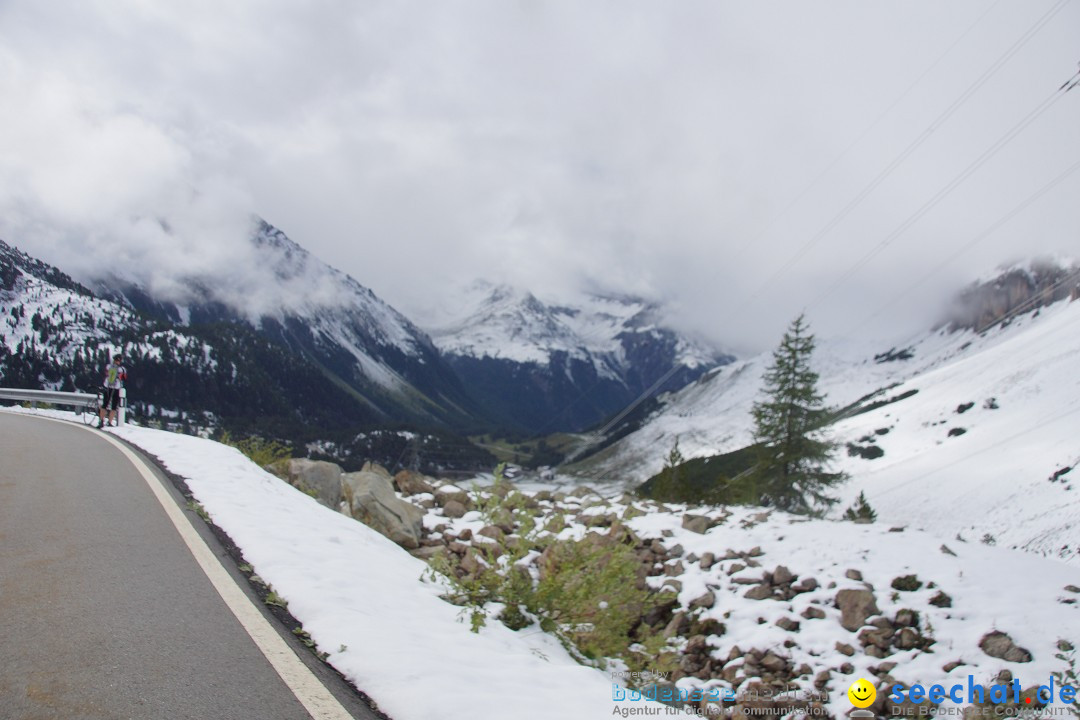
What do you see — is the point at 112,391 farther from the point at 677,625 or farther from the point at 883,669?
the point at 883,669

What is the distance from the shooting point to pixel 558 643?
311 inches

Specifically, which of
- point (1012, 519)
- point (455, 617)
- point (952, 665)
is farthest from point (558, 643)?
point (1012, 519)

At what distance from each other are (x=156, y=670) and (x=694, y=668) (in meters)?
9.38

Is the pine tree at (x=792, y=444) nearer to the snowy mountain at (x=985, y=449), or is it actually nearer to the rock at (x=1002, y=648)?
the snowy mountain at (x=985, y=449)

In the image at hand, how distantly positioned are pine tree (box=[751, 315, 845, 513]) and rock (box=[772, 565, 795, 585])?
1065 inches

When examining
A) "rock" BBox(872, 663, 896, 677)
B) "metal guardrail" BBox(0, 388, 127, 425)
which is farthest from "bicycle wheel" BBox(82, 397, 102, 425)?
"rock" BBox(872, 663, 896, 677)

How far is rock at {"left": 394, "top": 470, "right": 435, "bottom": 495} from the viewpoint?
17.8 m

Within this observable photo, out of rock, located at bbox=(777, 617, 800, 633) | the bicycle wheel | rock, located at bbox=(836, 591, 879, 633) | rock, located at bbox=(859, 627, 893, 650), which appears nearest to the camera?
rock, located at bbox=(859, 627, 893, 650)

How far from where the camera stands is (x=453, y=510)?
1611cm

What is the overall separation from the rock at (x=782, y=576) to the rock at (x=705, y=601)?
4.44 ft

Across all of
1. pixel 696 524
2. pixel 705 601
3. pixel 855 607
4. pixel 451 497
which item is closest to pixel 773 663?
pixel 855 607

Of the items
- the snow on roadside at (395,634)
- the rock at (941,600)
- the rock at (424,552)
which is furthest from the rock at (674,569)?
the snow on roadside at (395,634)

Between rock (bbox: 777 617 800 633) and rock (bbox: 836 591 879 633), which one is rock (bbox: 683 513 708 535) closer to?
rock (bbox: 777 617 800 633)

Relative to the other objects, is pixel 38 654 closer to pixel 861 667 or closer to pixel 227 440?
pixel 861 667
